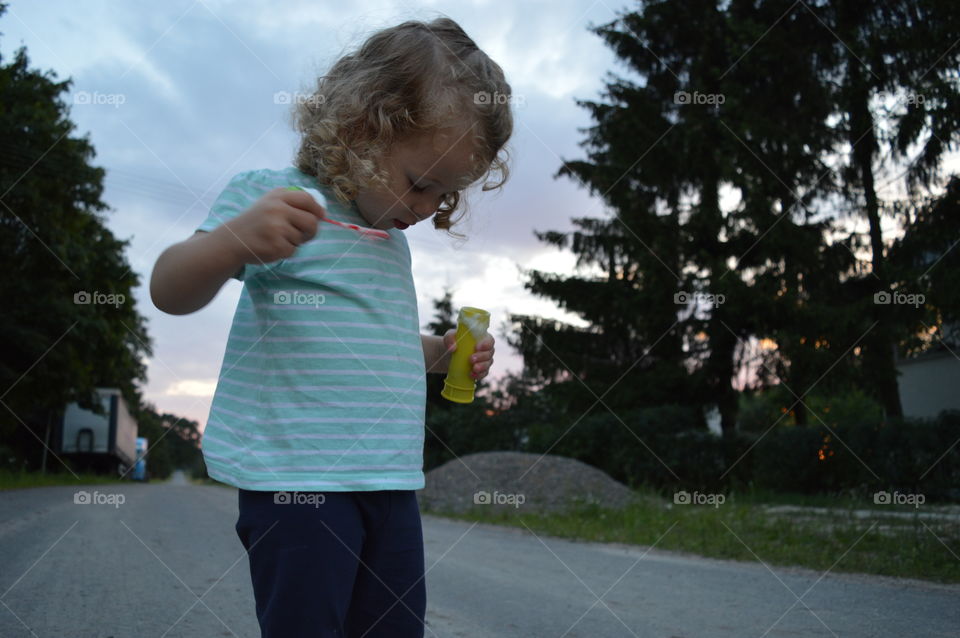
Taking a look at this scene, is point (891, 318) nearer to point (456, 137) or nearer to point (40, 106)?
point (456, 137)

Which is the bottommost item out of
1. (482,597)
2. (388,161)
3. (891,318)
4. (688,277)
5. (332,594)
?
(482,597)

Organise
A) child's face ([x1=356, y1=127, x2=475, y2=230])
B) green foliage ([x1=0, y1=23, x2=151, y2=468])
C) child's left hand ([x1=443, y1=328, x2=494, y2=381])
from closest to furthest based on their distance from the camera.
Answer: child's face ([x1=356, y1=127, x2=475, y2=230]) → child's left hand ([x1=443, y1=328, x2=494, y2=381]) → green foliage ([x1=0, y1=23, x2=151, y2=468])

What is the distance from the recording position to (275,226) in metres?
1.34

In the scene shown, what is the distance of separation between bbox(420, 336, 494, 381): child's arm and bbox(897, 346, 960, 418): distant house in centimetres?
1898

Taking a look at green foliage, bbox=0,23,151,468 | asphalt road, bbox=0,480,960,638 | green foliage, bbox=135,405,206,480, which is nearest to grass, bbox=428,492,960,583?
asphalt road, bbox=0,480,960,638

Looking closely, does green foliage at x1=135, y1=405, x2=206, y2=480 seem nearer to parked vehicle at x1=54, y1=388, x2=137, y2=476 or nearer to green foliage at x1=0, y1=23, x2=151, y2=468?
parked vehicle at x1=54, y1=388, x2=137, y2=476

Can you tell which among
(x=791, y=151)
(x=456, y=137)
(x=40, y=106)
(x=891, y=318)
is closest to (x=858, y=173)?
(x=791, y=151)

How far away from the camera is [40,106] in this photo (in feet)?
63.5

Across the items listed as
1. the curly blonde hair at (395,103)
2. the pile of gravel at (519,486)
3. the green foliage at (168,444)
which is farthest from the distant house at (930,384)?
the green foliage at (168,444)

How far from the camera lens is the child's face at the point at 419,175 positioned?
1640 millimetres

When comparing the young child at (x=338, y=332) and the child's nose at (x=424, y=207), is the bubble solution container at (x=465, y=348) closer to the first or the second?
the young child at (x=338, y=332)

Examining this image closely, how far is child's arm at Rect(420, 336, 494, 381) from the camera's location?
193cm

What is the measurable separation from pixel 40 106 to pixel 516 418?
14.2m

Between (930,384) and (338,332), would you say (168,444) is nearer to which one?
(930,384)
